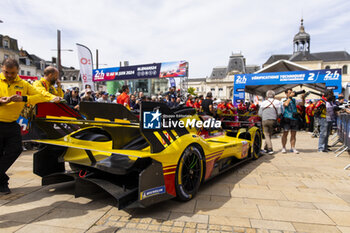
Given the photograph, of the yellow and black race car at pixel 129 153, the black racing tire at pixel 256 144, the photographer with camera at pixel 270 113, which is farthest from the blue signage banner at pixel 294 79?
the yellow and black race car at pixel 129 153

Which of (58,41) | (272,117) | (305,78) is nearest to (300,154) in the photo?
(272,117)

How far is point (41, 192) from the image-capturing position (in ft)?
10.2

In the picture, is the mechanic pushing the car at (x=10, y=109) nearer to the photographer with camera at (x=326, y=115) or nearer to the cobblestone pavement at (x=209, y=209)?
the cobblestone pavement at (x=209, y=209)

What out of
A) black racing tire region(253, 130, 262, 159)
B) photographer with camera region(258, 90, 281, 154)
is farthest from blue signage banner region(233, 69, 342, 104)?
black racing tire region(253, 130, 262, 159)

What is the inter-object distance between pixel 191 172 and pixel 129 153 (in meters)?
0.92

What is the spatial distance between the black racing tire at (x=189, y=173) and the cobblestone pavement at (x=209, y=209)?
0.13 m

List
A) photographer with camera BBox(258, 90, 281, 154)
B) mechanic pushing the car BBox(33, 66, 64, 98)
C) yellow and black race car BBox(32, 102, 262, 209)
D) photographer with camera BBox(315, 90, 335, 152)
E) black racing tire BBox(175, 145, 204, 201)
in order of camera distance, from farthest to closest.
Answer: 1. photographer with camera BBox(315, 90, 335, 152)
2. photographer with camera BBox(258, 90, 281, 154)
3. mechanic pushing the car BBox(33, 66, 64, 98)
4. black racing tire BBox(175, 145, 204, 201)
5. yellow and black race car BBox(32, 102, 262, 209)

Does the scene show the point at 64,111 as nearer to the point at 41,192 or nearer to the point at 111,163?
the point at 41,192

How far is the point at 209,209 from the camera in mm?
2639

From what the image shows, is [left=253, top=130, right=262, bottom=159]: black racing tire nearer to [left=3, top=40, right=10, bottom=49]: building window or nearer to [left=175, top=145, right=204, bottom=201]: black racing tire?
[left=175, top=145, right=204, bottom=201]: black racing tire

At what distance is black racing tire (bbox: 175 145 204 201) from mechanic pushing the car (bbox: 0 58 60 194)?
1.81 meters

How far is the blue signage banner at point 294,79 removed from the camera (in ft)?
37.4

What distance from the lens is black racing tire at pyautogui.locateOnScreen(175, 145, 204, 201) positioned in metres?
2.67

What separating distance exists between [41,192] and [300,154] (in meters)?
6.09
